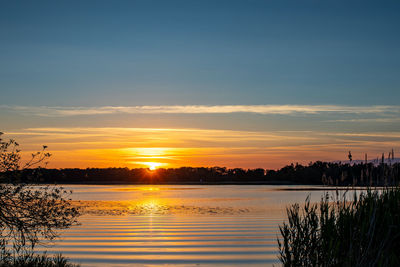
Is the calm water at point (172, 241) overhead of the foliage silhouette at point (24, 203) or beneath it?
beneath

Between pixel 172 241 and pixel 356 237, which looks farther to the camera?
pixel 172 241

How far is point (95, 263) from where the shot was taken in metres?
19.8

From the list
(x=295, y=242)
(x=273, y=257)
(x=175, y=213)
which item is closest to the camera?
(x=295, y=242)

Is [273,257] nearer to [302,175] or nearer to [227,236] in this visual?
[227,236]

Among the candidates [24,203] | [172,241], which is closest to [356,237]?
[24,203]

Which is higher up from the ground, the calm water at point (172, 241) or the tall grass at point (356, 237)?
the tall grass at point (356, 237)

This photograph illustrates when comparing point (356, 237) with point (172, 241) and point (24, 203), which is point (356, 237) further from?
point (172, 241)

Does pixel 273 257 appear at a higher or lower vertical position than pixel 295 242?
lower

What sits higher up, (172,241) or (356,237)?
(356,237)

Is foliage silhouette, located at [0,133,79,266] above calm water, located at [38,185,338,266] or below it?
above

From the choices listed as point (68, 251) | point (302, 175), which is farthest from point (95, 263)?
point (302, 175)

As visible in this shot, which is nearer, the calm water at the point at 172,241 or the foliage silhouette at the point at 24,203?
the foliage silhouette at the point at 24,203

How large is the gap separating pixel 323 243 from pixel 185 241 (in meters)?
15.0

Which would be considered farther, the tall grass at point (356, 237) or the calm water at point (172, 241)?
the calm water at point (172, 241)
